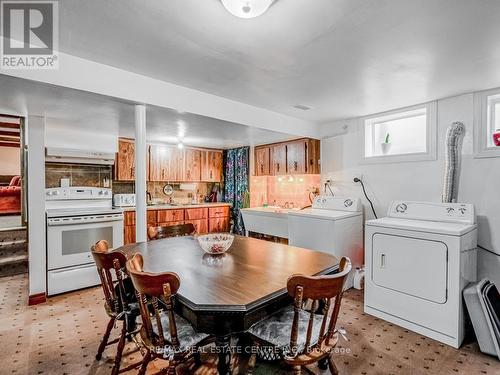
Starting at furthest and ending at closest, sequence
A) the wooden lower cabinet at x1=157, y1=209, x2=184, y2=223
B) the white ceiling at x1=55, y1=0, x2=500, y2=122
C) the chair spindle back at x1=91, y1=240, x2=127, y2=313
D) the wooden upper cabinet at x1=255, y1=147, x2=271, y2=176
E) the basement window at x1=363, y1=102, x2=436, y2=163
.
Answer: the wooden upper cabinet at x1=255, y1=147, x2=271, y2=176 → the wooden lower cabinet at x1=157, y1=209, x2=184, y2=223 → the basement window at x1=363, y1=102, x2=436, y2=163 → the chair spindle back at x1=91, y1=240, x2=127, y2=313 → the white ceiling at x1=55, y1=0, x2=500, y2=122

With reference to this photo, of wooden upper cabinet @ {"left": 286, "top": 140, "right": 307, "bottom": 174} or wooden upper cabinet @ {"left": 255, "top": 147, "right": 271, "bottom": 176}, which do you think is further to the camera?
wooden upper cabinet @ {"left": 255, "top": 147, "right": 271, "bottom": 176}

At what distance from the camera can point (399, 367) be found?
1.94 metres

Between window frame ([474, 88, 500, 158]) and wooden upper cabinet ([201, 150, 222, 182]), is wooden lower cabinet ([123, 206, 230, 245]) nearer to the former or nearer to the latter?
wooden upper cabinet ([201, 150, 222, 182])

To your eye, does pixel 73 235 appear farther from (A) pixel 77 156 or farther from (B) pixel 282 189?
(B) pixel 282 189

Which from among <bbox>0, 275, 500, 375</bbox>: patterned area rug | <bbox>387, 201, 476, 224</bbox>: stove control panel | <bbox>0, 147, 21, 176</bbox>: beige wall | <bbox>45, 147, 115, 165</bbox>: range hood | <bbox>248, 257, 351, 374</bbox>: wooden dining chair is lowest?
<bbox>0, 275, 500, 375</bbox>: patterned area rug

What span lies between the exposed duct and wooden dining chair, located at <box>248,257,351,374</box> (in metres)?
2.06

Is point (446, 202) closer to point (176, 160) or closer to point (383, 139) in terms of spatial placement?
point (383, 139)

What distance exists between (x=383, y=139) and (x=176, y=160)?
12.2ft

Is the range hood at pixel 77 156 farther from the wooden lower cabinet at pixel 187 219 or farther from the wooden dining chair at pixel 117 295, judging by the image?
the wooden dining chair at pixel 117 295

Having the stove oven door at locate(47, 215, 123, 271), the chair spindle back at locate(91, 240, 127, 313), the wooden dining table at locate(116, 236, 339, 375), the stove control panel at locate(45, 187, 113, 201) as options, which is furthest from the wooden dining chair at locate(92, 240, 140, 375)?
the stove control panel at locate(45, 187, 113, 201)

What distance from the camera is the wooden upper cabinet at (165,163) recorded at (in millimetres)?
5012

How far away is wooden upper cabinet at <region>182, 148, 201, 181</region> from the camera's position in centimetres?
547

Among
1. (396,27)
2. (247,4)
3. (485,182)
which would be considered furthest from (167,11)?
(485,182)

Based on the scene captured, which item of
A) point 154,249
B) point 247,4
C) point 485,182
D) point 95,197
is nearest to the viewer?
point 247,4
